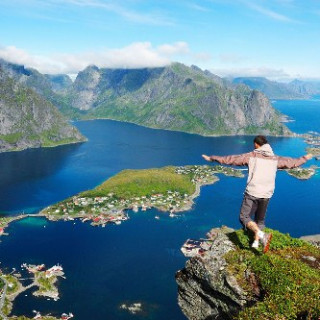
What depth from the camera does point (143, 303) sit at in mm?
110062

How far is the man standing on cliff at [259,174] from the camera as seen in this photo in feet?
Answer: 61.5

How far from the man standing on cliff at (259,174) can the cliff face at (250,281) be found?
1.35m

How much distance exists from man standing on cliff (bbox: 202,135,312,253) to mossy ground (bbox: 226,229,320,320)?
1.08 metres

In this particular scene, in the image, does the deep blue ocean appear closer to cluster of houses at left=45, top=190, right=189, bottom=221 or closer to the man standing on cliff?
cluster of houses at left=45, top=190, right=189, bottom=221

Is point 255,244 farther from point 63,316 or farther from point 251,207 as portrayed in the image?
point 63,316

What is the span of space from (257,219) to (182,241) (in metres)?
136

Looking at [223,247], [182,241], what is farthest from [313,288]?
[182,241]

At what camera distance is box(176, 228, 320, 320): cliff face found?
1585 cm

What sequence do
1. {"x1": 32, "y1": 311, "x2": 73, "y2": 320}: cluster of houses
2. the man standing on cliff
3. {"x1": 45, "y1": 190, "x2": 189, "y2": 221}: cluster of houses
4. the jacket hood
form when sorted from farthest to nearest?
{"x1": 45, "y1": 190, "x2": 189, "y2": 221}: cluster of houses < {"x1": 32, "y1": 311, "x2": 73, "y2": 320}: cluster of houses < the jacket hood < the man standing on cliff

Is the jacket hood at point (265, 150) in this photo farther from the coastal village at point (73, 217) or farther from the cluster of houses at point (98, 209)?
the cluster of houses at point (98, 209)

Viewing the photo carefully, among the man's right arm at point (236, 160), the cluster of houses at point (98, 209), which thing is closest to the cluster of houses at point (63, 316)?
the cluster of houses at point (98, 209)

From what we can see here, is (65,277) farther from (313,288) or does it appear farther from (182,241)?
(313,288)

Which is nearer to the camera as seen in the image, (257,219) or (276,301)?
(276,301)

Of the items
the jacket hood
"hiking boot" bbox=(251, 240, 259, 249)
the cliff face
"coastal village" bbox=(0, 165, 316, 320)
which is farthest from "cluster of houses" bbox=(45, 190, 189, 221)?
the jacket hood
